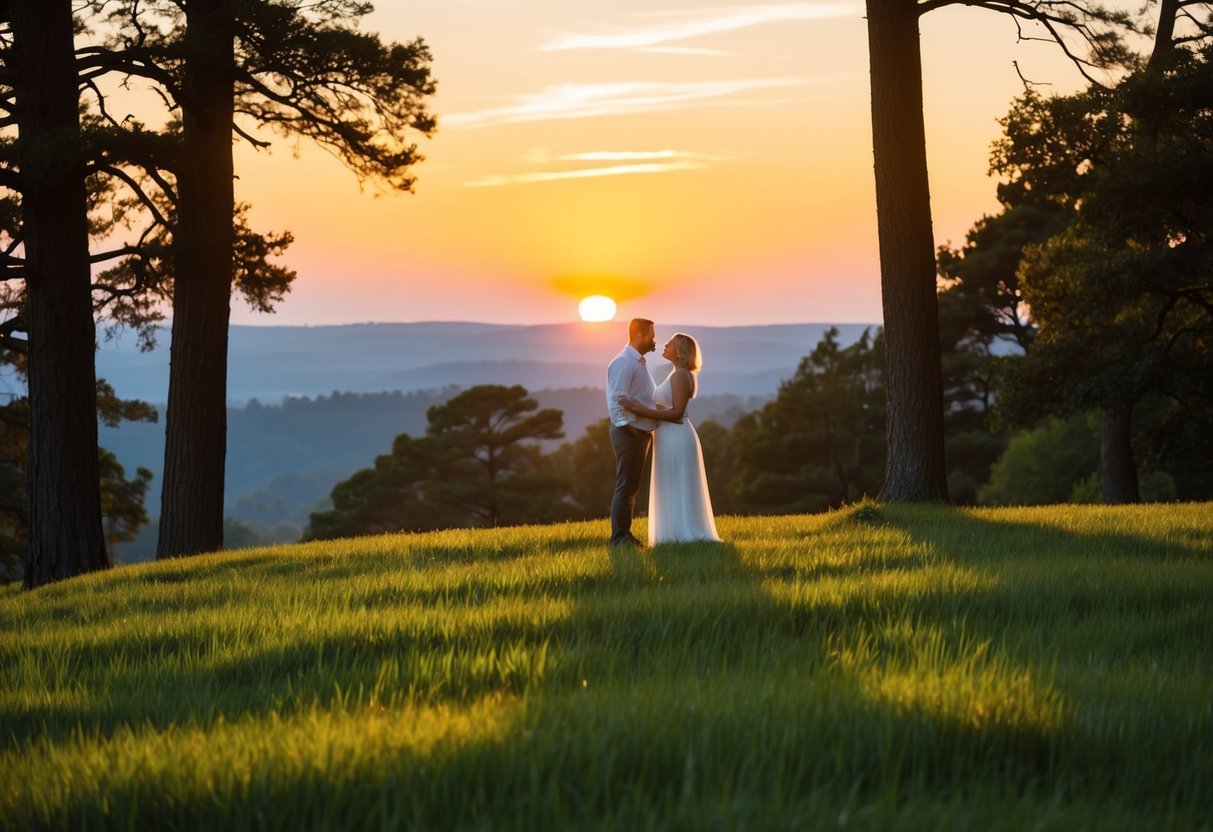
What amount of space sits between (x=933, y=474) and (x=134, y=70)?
1160 cm

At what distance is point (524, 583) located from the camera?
879 cm

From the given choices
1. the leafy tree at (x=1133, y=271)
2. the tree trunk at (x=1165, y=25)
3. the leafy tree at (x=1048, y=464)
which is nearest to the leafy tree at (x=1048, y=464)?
the leafy tree at (x=1048, y=464)

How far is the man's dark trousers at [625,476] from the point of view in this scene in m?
11.9

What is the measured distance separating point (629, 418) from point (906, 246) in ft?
16.9

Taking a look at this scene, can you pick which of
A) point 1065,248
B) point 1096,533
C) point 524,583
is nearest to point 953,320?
point 1065,248

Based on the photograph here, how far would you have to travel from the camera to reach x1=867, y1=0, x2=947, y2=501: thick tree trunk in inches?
594

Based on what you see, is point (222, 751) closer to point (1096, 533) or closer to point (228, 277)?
point (1096, 533)

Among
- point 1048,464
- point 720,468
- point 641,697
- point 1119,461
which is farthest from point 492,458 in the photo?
point 641,697

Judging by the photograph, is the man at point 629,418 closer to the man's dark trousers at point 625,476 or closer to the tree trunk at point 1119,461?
the man's dark trousers at point 625,476

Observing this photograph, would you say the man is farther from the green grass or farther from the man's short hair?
the green grass

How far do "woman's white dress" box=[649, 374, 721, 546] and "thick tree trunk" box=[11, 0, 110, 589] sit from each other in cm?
797

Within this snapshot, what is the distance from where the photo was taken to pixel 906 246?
1512cm

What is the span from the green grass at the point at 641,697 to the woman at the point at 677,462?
203 centimetres

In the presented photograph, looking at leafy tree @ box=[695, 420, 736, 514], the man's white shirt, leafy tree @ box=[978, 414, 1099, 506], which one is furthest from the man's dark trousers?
leafy tree @ box=[695, 420, 736, 514]
